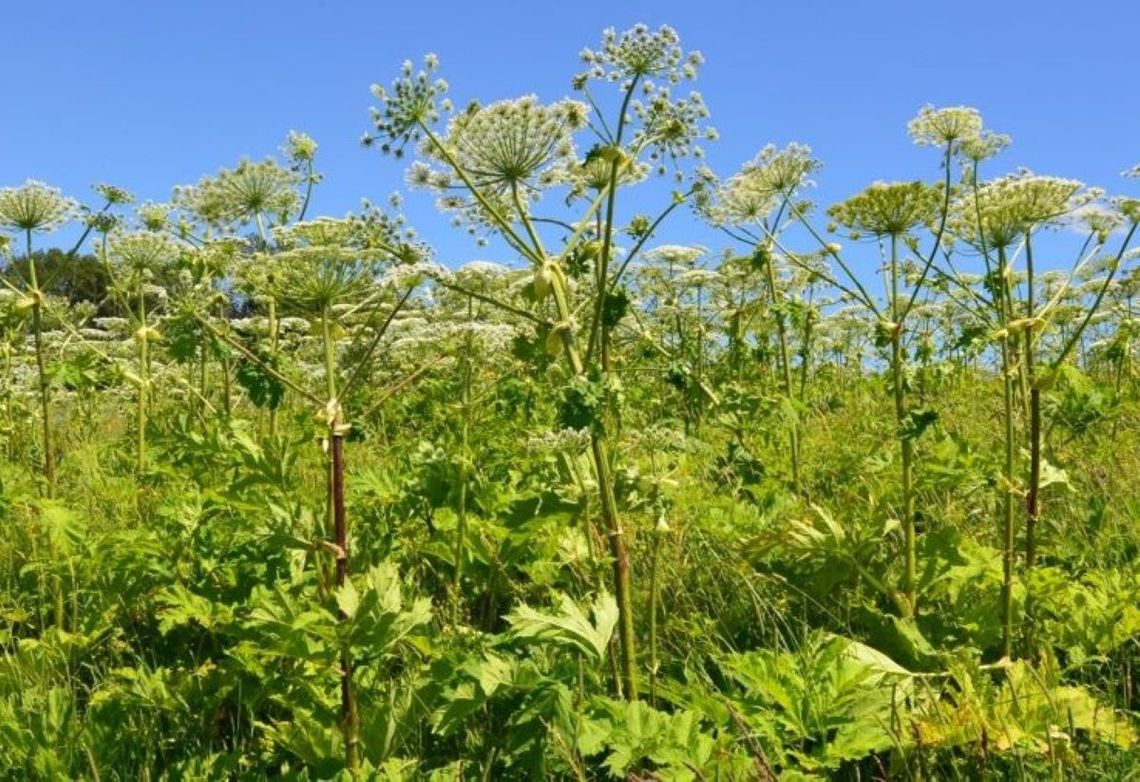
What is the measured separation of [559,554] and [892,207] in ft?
7.20

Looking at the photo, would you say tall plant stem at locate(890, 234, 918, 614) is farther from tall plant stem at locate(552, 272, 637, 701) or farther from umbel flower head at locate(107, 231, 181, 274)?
umbel flower head at locate(107, 231, 181, 274)

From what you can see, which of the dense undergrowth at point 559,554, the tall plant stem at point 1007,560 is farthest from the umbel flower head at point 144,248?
the tall plant stem at point 1007,560

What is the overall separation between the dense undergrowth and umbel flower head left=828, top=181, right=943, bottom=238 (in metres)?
0.01

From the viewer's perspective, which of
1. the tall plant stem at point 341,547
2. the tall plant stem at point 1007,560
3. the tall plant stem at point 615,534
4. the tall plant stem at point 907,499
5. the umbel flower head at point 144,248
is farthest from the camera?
the umbel flower head at point 144,248

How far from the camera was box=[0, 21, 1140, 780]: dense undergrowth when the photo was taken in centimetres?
305

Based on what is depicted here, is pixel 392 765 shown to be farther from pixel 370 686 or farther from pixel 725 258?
pixel 725 258

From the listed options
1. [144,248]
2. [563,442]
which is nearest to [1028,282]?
[563,442]

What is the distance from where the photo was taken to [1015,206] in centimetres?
431

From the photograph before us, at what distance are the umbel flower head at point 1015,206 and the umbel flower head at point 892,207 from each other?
184 millimetres

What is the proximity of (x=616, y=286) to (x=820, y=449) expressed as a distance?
3782 mm

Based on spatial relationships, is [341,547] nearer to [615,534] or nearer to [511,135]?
[615,534]

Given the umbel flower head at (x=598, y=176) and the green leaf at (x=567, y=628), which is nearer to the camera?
the green leaf at (x=567, y=628)

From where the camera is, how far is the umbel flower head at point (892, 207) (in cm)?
467

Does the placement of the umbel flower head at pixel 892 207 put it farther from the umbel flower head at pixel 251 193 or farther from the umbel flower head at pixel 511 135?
the umbel flower head at pixel 251 193
